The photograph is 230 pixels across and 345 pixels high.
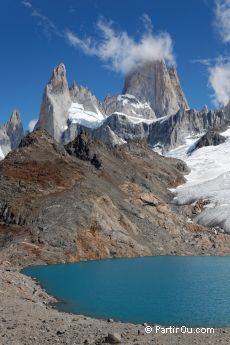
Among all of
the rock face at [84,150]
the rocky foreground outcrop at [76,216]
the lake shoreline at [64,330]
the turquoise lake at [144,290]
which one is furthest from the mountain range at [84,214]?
the lake shoreline at [64,330]

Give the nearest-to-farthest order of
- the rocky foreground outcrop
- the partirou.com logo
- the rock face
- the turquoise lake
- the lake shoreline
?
the lake shoreline
the partirou.com logo
the turquoise lake
the rocky foreground outcrop
the rock face

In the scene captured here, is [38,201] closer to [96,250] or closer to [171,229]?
[96,250]

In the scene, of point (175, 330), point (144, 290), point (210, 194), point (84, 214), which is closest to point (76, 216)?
point (84, 214)

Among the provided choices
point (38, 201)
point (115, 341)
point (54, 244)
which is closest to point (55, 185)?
point (38, 201)

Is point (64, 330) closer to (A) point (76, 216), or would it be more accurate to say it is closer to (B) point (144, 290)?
(B) point (144, 290)

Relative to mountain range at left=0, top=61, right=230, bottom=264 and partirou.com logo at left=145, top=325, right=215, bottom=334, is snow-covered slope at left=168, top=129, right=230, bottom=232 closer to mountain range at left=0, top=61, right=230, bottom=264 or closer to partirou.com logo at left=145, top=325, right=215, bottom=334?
mountain range at left=0, top=61, right=230, bottom=264

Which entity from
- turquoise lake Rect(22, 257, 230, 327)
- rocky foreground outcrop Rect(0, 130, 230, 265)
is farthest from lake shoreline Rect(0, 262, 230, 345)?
rocky foreground outcrop Rect(0, 130, 230, 265)
